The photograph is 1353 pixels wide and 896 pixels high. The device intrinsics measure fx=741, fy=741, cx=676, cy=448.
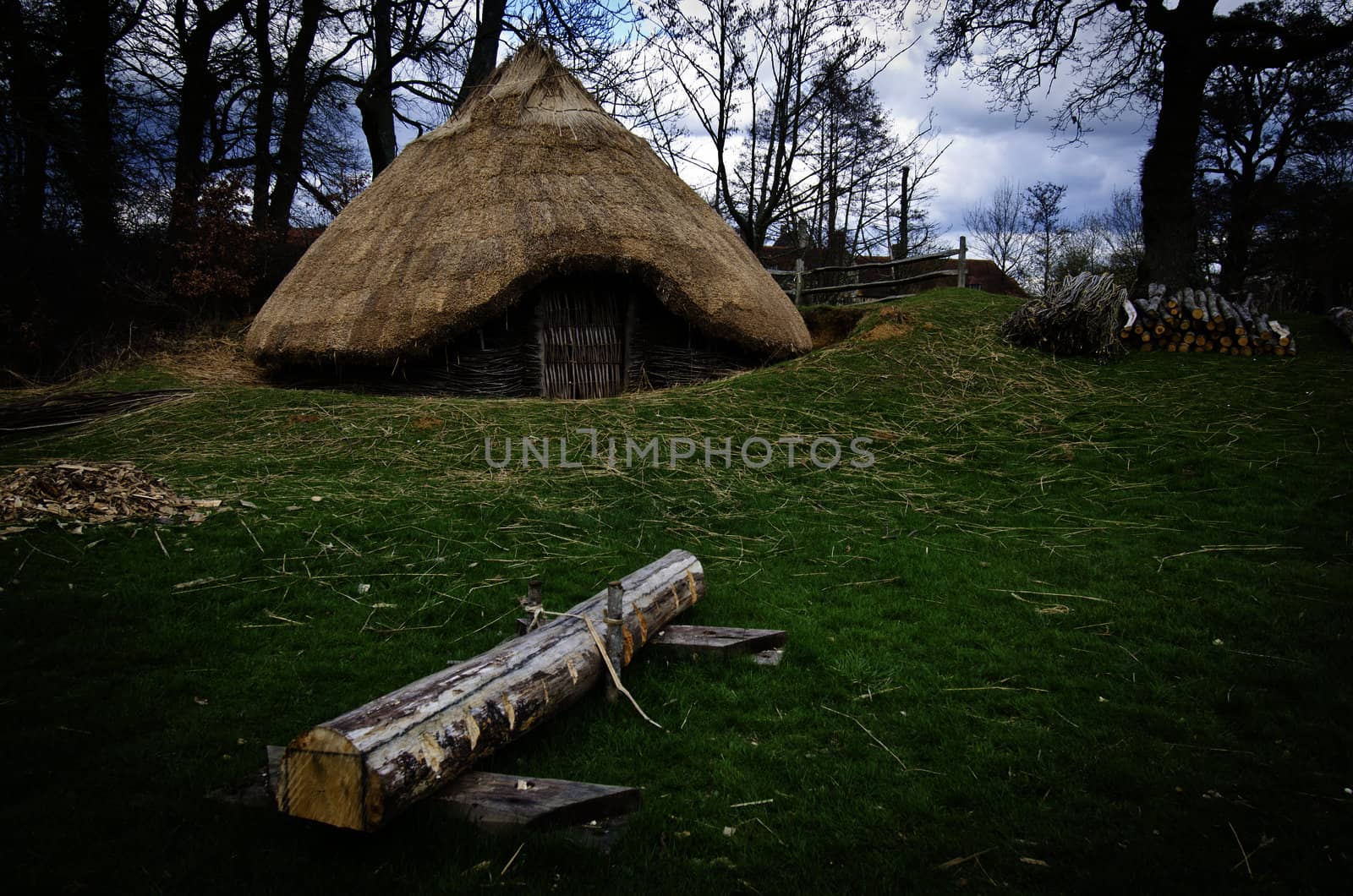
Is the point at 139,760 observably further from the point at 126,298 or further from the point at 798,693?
the point at 126,298

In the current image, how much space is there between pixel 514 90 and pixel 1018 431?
9356 millimetres

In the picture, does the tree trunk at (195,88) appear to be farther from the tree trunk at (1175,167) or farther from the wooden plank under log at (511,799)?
the tree trunk at (1175,167)

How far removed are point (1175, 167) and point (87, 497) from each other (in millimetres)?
14343

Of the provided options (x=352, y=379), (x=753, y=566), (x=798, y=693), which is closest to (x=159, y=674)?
(x=798, y=693)

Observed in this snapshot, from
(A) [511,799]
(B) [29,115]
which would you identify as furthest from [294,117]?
(A) [511,799]

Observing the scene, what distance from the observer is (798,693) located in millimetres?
3533

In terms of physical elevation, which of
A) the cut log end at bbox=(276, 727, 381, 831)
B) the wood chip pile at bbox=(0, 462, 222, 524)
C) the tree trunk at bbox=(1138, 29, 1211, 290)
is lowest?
the cut log end at bbox=(276, 727, 381, 831)

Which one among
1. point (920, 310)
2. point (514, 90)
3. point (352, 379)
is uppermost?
point (514, 90)

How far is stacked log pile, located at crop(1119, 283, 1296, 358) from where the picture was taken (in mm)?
9961

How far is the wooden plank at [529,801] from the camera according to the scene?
8.02 ft

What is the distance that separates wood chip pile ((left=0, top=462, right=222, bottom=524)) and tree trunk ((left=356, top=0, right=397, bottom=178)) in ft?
41.0

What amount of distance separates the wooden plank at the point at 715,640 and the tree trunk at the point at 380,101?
15761mm

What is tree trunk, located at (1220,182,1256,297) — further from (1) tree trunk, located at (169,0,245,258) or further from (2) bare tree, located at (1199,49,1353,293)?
(1) tree trunk, located at (169,0,245,258)

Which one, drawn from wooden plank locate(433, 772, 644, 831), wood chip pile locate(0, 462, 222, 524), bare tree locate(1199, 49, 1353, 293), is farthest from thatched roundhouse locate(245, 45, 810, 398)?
bare tree locate(1199, 49, 1353, 293)
